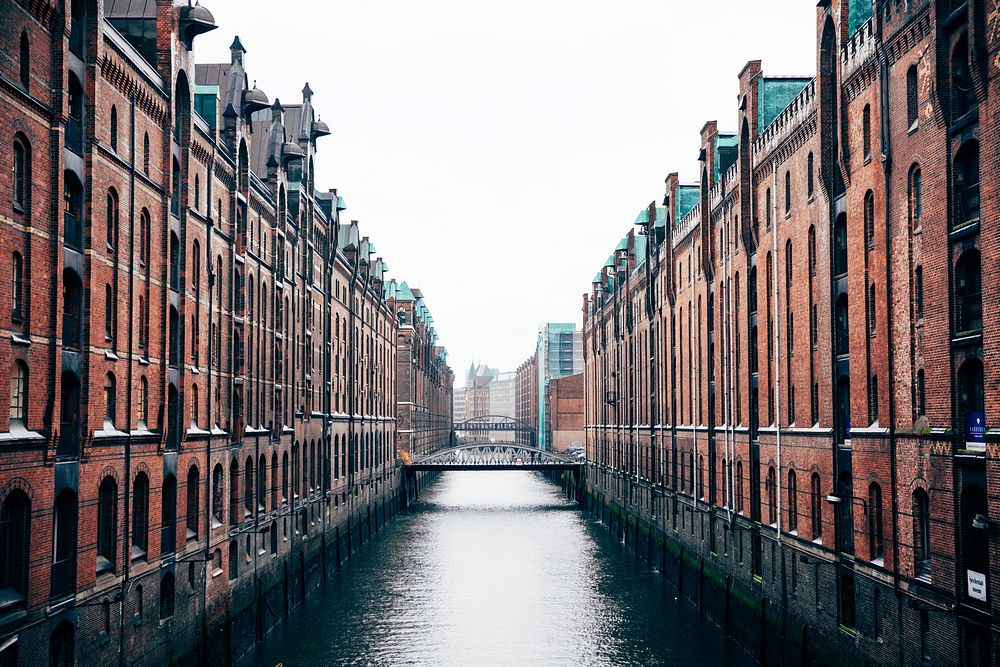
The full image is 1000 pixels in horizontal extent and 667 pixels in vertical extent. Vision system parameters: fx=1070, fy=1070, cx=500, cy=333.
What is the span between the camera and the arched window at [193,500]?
99.6 feet

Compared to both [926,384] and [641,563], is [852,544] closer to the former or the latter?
[926,384]

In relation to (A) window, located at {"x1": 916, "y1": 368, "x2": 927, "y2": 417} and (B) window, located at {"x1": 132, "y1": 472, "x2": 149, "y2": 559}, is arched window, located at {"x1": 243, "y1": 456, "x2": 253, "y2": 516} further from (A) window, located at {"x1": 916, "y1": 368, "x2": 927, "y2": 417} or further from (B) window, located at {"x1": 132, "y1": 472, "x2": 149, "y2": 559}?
(A) window, located at {"x1": 916, "y1": 368, "x2": 927, "y2": 417}

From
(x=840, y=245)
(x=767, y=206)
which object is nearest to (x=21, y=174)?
(x=840, y=245)

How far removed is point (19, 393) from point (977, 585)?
17530 mm

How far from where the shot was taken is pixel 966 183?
65.7 ft

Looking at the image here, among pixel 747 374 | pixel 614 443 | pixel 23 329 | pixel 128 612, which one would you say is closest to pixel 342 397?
pixel 614 443

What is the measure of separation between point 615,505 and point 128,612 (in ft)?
161

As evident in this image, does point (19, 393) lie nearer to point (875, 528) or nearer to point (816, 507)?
point (875, 528)

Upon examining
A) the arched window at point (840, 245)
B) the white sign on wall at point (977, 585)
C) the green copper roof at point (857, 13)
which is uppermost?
the green copper roof at point (857, 13)

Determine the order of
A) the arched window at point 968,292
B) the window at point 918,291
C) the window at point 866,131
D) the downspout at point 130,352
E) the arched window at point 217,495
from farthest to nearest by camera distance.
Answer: the arched window at point 217,495, the window at point 866,131, the downspout at point 130,352, the window at point 918,291, the arched window at point 968,292

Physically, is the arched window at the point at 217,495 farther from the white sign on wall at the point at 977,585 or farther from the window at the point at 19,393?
the white sign on wall at the point at 977,585

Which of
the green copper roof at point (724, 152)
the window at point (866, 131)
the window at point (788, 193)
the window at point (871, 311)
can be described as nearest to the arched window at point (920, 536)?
the window at point (871, 311)

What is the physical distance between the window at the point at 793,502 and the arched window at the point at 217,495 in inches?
677

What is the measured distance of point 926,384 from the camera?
2152 centimetres
